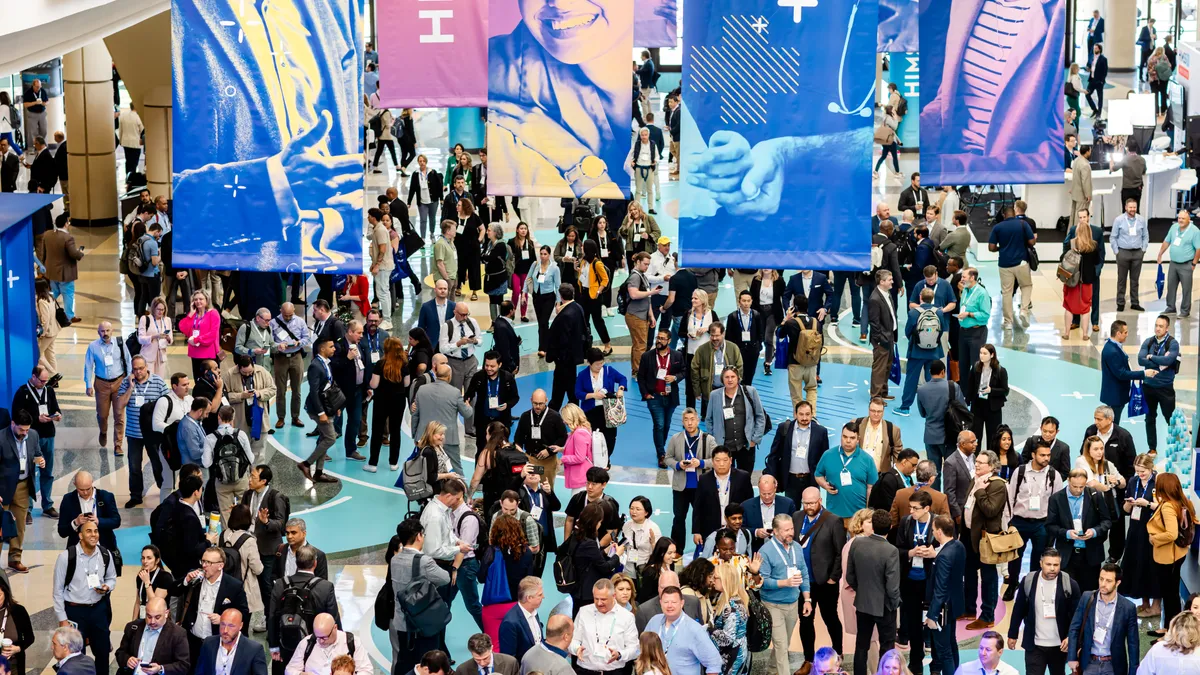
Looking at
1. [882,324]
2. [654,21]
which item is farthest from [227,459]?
[654,21]

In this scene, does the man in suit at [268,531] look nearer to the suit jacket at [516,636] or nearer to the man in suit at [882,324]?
the suit jacket at [516,636]

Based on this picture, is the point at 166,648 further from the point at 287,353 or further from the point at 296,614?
the point at 287,353

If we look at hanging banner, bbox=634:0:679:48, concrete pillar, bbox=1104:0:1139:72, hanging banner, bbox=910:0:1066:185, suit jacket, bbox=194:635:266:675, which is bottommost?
suit jacket, bbox=194:635:266:675

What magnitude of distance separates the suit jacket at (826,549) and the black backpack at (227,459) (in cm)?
511

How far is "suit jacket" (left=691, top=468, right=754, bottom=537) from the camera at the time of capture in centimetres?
1372

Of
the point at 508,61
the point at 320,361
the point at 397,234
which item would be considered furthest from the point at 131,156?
the point at 508,61

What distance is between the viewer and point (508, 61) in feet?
40.7

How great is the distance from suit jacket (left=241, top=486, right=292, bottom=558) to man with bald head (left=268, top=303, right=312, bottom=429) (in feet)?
16.8

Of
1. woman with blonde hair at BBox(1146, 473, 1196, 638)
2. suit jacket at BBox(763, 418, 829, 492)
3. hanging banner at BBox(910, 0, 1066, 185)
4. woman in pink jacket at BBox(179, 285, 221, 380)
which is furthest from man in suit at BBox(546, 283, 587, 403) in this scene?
woman with blonde hair at BBox(1146, 473, 1196, 638)

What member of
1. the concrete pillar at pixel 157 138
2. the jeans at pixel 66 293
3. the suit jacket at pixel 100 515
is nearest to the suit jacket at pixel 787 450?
the suit jacket at pixel 100 515

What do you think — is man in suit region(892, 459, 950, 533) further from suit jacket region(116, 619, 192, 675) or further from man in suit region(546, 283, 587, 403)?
man in suit region(546, 283, 587, 403)

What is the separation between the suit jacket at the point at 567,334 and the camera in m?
18.2

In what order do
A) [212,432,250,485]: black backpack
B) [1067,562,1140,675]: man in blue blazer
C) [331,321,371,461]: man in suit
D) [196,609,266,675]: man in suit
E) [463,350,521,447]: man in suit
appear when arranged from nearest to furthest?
[196,609,266,675]: man in suit → [1067,562,1140,675]: man in blue blazer → [212,432,250,485]: black backpack → [463,350,521,447]: man in suit → [331,321,371,461]: man in suit

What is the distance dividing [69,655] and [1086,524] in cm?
720
